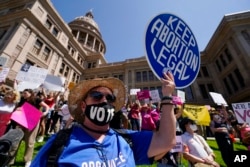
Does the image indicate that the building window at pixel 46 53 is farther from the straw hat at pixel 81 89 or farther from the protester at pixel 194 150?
the straw hat at pixel 81 89

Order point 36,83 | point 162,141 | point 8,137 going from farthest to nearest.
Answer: point 36,83 < point 162,141 < point 8,137

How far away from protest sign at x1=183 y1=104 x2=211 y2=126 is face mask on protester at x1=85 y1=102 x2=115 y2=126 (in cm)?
635

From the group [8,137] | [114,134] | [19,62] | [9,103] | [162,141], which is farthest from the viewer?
[19,62]

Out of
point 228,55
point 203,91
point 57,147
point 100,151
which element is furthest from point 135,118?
point 203,91

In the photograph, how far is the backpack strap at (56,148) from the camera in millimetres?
1396

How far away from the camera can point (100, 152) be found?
160cm

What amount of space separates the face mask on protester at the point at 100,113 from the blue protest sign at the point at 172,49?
608 millimetres

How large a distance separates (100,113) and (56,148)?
54 cm

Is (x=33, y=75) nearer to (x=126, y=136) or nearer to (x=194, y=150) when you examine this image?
(x=194, y=150)

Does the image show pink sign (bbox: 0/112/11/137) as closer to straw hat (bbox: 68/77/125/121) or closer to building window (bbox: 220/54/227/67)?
straw hat (bbox: 68/77/125/121)

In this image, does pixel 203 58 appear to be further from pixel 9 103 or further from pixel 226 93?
pixel 9 103

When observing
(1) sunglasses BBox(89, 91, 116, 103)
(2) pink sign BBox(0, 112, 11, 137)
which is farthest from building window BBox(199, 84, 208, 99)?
(1) sunglasses BBox(89, 91, 116, 103)

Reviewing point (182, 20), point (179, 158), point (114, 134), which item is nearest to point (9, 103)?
point (114, 134)

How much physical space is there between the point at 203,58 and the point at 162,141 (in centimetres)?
3425
